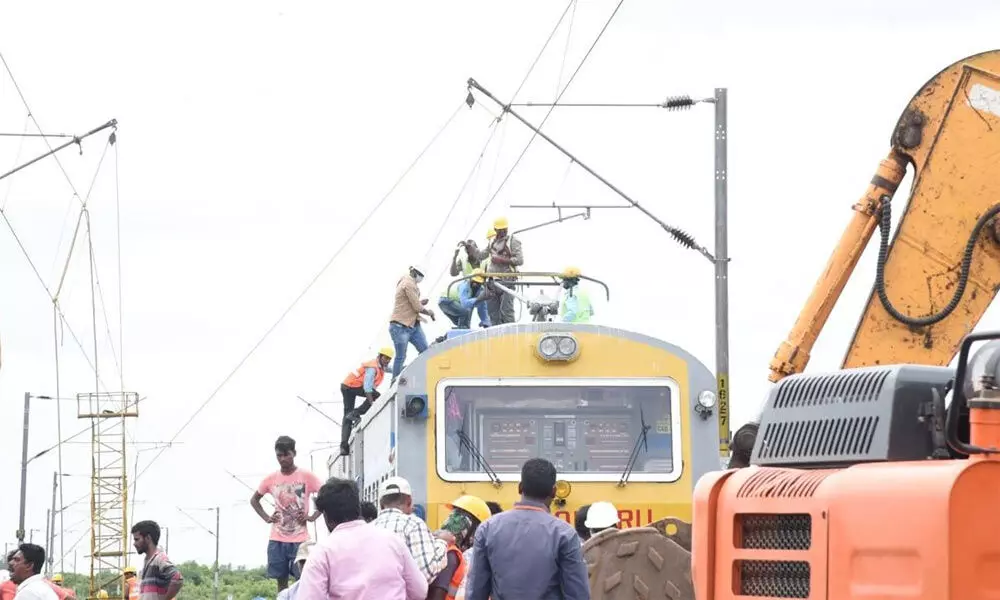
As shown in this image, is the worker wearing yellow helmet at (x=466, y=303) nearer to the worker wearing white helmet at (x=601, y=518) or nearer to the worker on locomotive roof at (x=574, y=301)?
the worker on locomotive roof at (x=574, y=301)

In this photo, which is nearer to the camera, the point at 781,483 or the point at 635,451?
the point at 781,483

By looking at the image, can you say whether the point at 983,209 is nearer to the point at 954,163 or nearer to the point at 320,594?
the point at 954,163

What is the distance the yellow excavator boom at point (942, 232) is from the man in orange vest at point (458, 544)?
228cm

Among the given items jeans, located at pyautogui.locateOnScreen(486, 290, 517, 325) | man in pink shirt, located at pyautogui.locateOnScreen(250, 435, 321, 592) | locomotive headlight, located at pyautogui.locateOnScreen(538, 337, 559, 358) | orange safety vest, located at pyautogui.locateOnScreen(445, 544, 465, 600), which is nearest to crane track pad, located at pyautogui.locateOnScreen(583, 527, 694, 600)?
orange safety vest, located at pyautogui.locateOnScreen(445, 544, 465, 600)

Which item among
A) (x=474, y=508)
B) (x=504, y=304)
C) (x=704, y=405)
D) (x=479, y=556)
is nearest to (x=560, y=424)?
(x=704, y=405)

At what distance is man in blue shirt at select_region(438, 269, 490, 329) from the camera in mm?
17531

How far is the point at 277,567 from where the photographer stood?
15.1 m

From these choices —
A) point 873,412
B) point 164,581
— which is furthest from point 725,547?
point 164,581

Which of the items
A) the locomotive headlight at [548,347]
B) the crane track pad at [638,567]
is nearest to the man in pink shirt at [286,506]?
the locomotive headlight at [548,347]

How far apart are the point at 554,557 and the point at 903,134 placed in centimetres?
274

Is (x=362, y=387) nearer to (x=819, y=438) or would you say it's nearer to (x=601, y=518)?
(x=601, y=518)

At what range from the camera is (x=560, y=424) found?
14.6 m

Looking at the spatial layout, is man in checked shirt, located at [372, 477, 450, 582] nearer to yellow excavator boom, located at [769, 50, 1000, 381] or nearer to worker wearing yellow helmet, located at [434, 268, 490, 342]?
yellow excavator boom, located at [769, 50, 1000, 381]

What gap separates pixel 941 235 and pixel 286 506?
22.9ft
